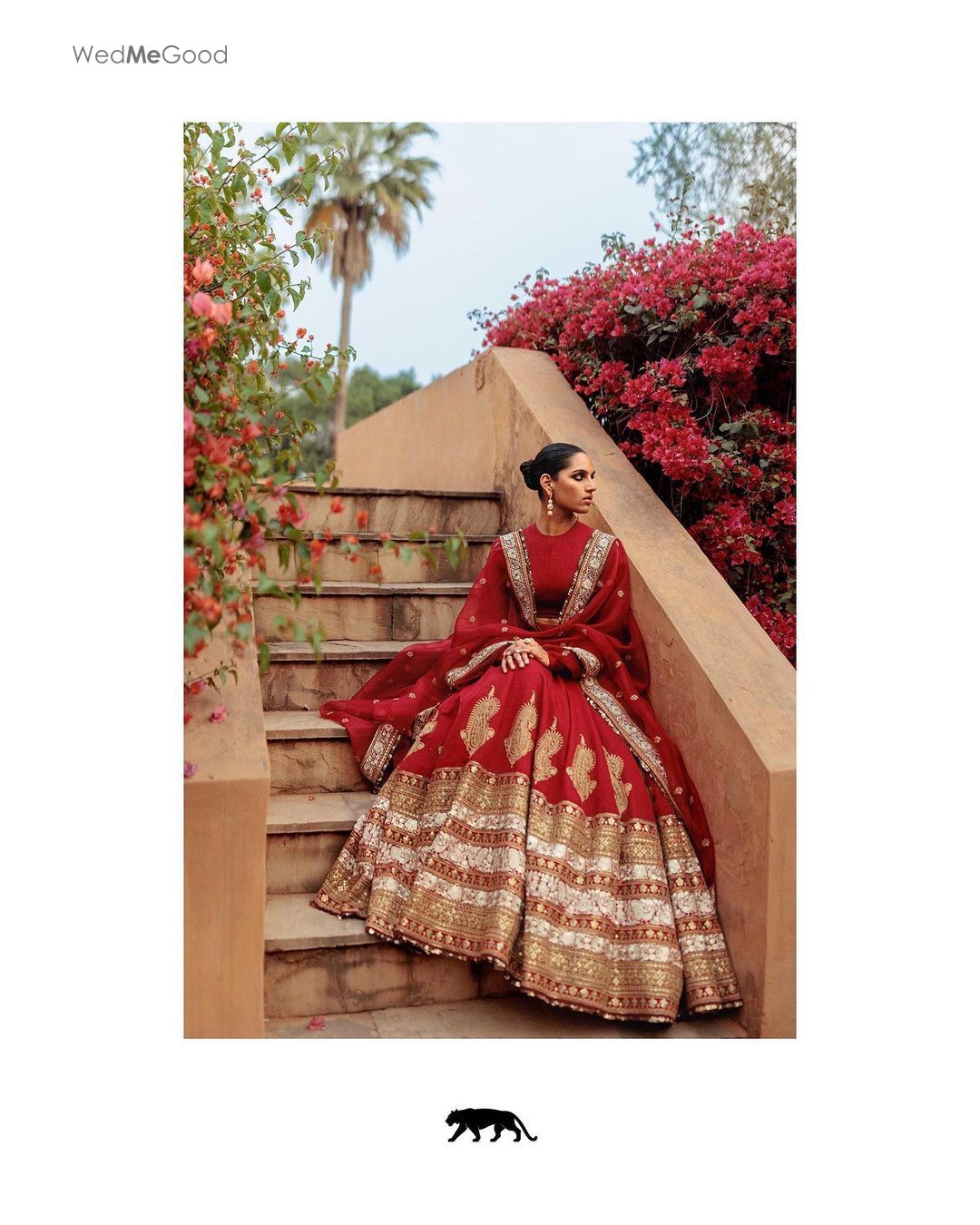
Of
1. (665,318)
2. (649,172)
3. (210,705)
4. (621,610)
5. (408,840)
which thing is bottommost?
(408,840)

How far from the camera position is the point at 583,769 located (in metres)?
2.68

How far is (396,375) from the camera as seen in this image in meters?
19.7

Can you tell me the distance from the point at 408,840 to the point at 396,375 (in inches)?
704

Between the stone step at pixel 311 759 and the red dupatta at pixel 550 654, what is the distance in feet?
0.22

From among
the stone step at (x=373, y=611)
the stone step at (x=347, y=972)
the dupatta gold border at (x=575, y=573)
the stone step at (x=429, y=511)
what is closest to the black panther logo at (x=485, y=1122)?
the stone step at (x=347, y=972)

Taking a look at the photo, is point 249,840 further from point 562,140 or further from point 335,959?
point 562,140

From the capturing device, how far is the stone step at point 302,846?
272 cm

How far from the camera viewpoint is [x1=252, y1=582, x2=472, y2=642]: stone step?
356 centimetres

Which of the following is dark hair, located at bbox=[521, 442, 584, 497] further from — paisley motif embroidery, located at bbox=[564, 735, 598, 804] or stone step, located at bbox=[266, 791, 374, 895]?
stone step, located at bbox=[266, 791, 374, 895]

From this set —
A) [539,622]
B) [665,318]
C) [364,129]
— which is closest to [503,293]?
[665,318]

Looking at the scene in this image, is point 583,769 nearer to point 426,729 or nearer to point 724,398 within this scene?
point 426,729

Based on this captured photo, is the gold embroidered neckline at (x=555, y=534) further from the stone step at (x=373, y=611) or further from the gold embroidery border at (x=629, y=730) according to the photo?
the stone step at (x=373, y=611)

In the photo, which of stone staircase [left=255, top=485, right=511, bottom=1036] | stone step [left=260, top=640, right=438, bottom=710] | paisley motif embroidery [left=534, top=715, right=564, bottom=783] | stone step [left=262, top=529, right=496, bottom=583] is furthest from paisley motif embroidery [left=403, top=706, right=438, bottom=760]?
stone step [left=262, top=529, right=496, bottom=583]

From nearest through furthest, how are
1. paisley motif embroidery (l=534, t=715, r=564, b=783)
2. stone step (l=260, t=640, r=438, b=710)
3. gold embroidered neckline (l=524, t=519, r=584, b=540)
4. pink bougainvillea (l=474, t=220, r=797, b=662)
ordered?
paisley motif embroidery (l=534, t=715, r=564, b=783) < gold embroidered neckline (l=524, t=519, r=584, b=540) < stone step (l=260, t=640, r=438, b=710) < pink bougainvillea (l=474, t=220, r=797, b=662)
